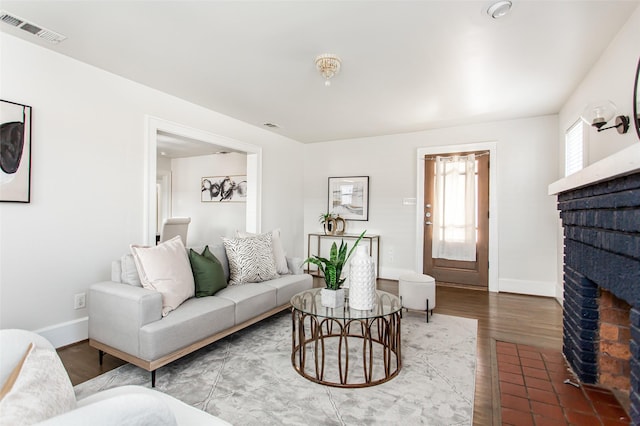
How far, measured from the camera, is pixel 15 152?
2.40 m

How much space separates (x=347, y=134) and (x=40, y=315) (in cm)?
443

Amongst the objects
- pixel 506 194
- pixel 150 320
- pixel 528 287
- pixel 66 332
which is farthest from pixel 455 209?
pixel 66 332

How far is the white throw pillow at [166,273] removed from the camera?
7.64 ft

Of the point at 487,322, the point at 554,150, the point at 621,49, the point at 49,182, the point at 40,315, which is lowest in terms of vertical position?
the point at 487,322

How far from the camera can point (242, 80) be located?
124 inches

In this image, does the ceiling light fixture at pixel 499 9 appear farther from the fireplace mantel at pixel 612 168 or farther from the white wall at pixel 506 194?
the white wall at pixel 506 194

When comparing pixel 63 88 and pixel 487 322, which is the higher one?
pixel 63 88

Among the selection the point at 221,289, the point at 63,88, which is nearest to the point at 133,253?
the point at 221,289

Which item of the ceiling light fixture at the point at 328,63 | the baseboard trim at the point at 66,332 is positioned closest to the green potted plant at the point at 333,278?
the ceiling light fixture at the point at 328,63

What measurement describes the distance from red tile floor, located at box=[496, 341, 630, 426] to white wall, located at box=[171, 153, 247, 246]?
5302mm

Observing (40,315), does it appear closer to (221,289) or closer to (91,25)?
(221,289)

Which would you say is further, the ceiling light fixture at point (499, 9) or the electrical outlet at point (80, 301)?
the electrical outlet at point (80, 301)

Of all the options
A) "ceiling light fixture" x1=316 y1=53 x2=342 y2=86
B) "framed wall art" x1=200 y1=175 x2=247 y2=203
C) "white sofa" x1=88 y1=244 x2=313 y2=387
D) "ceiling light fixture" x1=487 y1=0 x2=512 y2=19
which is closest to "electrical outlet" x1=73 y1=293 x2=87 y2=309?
"white sofa" x1=88 y1=244 x2=313 y2=387

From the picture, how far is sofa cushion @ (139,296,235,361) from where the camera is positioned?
205 centimetres
